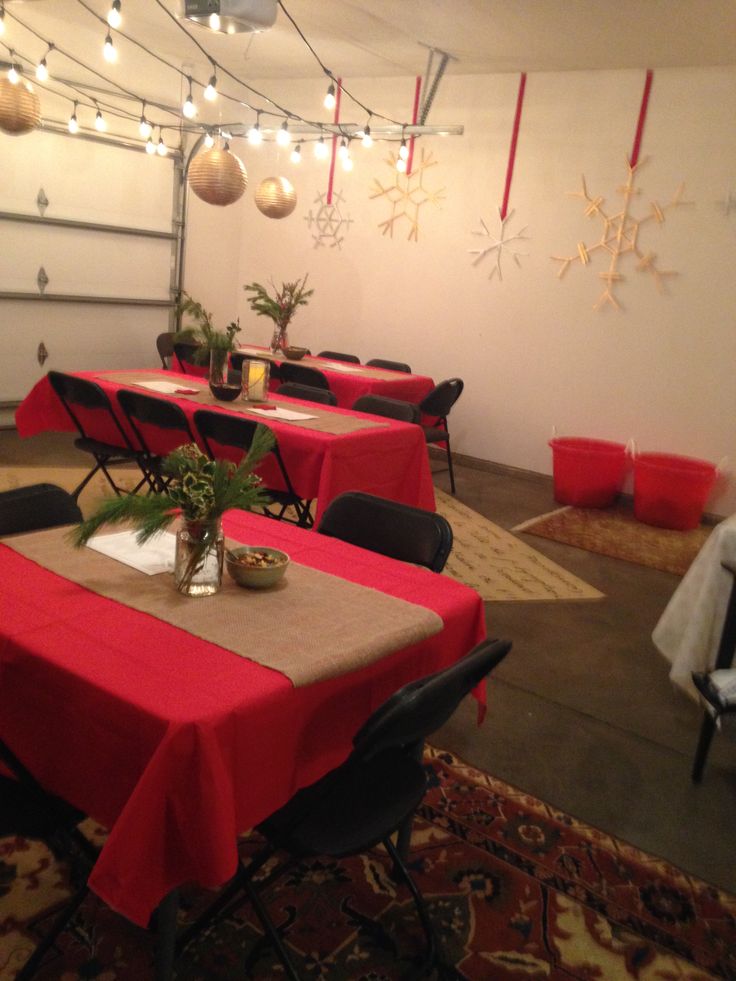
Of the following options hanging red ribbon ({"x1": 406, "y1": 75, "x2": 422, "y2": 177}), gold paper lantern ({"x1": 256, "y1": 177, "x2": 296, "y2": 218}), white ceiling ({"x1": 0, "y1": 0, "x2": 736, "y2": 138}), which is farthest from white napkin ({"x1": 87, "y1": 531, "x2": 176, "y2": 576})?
hanging red ribbon ({"x1": 406, "y1": 75, "x2": 422, "y2": 177})

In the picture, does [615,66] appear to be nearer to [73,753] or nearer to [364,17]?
[364,17]

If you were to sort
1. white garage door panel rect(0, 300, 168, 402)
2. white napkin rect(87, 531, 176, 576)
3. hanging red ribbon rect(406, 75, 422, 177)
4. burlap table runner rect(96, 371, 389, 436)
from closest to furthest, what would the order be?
white napkin rect(87, 531, 176, 576), burlap table runner rect(96, 371, 389, 436), white garage door panel rect(0, 300, 168, 402), hanging red ribbon rect(406, 75, 422, 177)

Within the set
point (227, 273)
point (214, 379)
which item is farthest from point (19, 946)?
point (227, 273)

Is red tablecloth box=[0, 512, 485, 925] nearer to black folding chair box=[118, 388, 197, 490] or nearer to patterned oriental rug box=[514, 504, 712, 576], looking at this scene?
black folding chair box=[118, 388, 197, 490]

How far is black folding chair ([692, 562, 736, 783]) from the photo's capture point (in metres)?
2.62

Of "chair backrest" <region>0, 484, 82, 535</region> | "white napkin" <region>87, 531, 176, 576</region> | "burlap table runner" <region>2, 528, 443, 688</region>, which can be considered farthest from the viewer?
"chair backrest" <region>0, 484, 82, 535</region>

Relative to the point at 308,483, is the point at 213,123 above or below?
above

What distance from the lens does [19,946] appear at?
1886mm

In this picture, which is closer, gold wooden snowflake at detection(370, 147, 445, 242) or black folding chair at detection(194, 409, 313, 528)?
black folding chair at detection(194, 409, 313, 528)

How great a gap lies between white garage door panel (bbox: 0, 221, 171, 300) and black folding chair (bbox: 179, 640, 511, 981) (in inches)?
235

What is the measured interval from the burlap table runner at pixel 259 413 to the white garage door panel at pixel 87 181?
8.64 feet

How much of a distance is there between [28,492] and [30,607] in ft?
2.43

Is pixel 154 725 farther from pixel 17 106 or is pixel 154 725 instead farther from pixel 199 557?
pixel 17 106

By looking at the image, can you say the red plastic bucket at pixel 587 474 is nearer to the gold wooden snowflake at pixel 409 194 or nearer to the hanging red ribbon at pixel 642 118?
the hanging red ribbon at pixel 642 118
